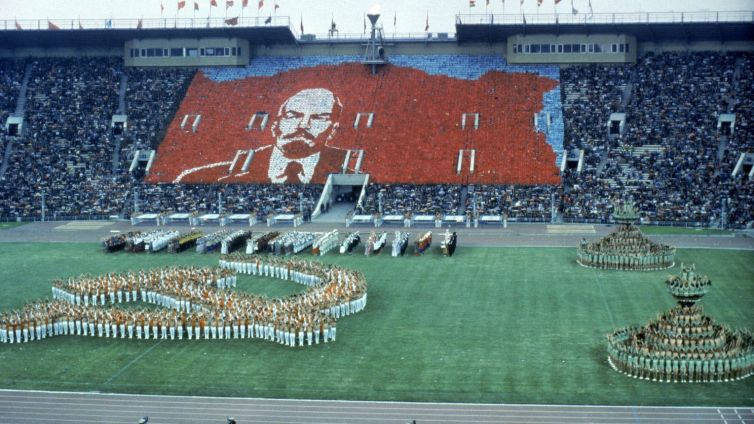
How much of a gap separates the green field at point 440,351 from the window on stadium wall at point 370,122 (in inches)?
1067

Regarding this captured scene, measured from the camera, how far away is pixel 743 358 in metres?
28.7

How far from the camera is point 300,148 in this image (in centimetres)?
7675

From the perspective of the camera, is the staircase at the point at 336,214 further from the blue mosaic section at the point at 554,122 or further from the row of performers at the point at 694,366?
the row of performers at the point at 694,366

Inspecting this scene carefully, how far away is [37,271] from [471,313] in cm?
2334

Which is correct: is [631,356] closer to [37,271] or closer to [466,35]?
[37,271]

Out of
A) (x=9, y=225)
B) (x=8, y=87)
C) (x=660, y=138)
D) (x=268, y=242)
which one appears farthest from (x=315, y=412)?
(x=8, y=87)

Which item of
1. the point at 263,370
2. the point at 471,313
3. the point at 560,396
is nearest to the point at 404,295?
the point at 471,313

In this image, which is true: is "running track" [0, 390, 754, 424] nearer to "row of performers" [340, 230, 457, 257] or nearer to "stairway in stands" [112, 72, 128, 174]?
"row of performers" [340, 230, 457, 257]

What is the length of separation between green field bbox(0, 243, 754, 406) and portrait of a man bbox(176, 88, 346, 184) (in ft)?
91.7

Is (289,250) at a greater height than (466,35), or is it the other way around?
(466,35)

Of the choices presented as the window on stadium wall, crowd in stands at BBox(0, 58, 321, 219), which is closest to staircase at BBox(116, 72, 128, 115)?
crowd in stands at BBox(0, 58, 321, 219)

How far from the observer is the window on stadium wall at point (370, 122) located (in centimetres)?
7369

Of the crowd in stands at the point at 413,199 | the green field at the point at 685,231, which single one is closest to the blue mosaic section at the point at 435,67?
the crowd in stands at the point at 413,199

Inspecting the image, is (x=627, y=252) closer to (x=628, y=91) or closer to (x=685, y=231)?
(x=685, y=231)
